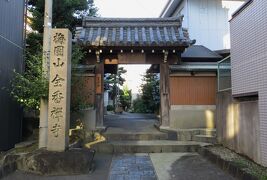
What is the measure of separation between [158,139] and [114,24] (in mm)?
5894

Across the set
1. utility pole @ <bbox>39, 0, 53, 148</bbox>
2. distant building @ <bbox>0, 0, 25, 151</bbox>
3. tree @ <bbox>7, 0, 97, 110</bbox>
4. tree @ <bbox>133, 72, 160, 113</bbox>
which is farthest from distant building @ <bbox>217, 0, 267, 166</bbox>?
tree @ <bbox>133, 72, 160, 113</bbox>

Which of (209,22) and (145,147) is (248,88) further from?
(209,22)

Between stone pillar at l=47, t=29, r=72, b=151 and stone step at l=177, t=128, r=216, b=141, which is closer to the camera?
stone pillar at l=47, t=29, r=72, b=151

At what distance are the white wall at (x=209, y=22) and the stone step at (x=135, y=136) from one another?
873 cm

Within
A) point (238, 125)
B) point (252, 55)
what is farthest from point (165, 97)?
point (252, 55)

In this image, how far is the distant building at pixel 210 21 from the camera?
18688 millimetres


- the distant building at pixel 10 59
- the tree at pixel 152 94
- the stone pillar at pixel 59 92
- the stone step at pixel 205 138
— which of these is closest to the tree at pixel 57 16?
the distant building at pixel 10 59

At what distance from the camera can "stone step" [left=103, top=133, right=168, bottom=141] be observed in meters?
11.7

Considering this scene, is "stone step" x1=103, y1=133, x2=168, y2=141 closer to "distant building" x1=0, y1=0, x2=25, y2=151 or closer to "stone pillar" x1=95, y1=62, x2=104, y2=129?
"stone pillar" x1=95, y1=62, x2=104, y2=129

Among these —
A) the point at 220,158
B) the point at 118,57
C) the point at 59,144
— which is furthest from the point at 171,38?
the point at 59,144

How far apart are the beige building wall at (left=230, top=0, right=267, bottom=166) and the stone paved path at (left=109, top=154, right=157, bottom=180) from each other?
2869 mm

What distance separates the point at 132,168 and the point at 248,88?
12.5 feet

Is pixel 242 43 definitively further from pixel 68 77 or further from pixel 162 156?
pixel 68 77

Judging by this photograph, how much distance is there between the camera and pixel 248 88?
8047 millimetres
